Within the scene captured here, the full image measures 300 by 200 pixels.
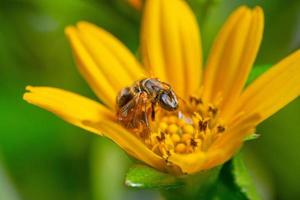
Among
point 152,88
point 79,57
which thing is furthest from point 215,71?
point 79,57

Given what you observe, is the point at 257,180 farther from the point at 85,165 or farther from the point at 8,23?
the point at 8,23

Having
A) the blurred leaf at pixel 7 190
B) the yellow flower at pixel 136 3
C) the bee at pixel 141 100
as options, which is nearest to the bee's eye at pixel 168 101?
the bee at pixel 141 100

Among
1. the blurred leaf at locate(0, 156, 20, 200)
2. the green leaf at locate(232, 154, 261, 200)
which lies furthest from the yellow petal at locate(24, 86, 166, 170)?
the blurred leaf at locate(0, 156, 20, 200)

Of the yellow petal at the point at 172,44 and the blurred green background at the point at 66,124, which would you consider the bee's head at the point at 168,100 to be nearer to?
the yellow petal at the point at 172,44

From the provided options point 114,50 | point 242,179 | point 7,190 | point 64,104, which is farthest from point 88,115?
point 7,190

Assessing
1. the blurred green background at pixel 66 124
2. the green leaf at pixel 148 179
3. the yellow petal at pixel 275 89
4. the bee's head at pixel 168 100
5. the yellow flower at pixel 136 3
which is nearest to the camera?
the green leaf at pixel 148 179

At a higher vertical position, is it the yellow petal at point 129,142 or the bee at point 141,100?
the bee at point 141,100
